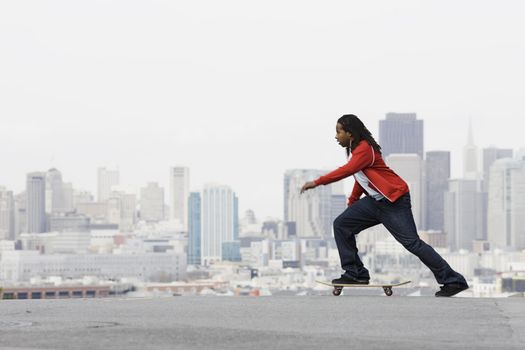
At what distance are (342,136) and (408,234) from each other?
2.74ft

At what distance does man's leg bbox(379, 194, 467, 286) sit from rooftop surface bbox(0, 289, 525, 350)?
1.40 feet

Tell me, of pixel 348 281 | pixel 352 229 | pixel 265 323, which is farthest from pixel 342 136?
pixel 265 323

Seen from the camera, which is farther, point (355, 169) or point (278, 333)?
point (355, 169)

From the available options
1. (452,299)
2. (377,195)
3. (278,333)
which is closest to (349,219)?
(377,195)

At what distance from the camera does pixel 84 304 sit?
36.4 ft

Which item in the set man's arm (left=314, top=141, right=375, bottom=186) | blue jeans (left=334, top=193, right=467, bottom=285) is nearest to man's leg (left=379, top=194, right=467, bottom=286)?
blue jeans (left=334, top=193, right=467, bottom=285)

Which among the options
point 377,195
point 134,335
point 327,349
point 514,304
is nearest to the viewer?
point 327,349

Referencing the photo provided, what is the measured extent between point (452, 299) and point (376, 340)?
2.97 meters

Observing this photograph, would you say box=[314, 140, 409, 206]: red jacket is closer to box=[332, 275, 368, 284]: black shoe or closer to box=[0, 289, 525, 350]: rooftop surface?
box=[332, 275, 368, 284]: black shoe

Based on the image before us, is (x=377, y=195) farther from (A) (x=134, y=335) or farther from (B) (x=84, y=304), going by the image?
(A) (x=134, y=335)

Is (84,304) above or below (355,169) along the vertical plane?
Answer: below

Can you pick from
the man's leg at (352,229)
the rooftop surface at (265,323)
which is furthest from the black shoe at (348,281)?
the rooftop surface at (265,323)

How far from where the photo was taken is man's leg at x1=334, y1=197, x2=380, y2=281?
1163 cm

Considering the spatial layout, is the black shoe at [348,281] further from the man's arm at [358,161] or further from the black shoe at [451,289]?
the man's arm at [358,161]
